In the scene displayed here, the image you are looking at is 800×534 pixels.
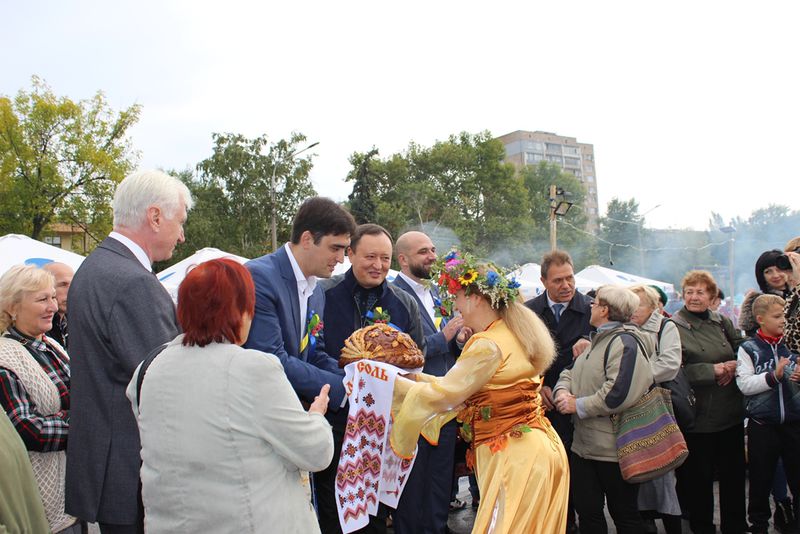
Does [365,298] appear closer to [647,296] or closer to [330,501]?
[330,501]

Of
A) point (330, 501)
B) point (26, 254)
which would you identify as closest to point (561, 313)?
point (330, 501)

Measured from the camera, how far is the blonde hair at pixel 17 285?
3701mm

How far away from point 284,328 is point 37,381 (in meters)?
1.34

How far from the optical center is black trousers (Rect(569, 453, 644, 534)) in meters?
4.82

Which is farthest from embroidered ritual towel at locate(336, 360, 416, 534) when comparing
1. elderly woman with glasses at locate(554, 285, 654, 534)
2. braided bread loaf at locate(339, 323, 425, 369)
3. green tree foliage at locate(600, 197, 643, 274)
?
green tree foliage at locate(600, 197, 643, 274)

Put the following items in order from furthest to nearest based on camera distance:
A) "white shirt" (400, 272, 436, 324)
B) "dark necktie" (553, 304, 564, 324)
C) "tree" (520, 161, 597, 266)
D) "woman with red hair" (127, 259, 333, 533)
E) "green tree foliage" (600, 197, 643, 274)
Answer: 1. "green tree foliage" (600, 197, 643, 274)
2. "tree" (520, 161, 597, 266)
3. "dark necktie" (553, 304, 564, 324)
4. "white shirt" (400, 272, 436, 324)
5. "woman with red hair" (127, 259, 333, 533)

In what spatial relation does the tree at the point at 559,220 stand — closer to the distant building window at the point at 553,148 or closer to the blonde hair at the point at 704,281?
the distant building window at the point at 553,148

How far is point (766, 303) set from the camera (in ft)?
18.6

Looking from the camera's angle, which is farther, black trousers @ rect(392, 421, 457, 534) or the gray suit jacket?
black trousers @ rect(392, 421, 457, 534)

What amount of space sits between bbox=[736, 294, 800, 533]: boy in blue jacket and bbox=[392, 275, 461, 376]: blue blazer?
8.52 ft

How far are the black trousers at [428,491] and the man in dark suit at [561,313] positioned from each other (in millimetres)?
1298

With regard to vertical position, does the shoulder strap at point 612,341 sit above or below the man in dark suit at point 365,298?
below

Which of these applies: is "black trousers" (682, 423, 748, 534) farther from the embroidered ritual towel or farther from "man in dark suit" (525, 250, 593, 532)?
the embroidered ritual towel

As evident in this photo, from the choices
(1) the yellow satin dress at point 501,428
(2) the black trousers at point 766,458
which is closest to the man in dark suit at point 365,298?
(1) the yellow satin dress at point 501,428
